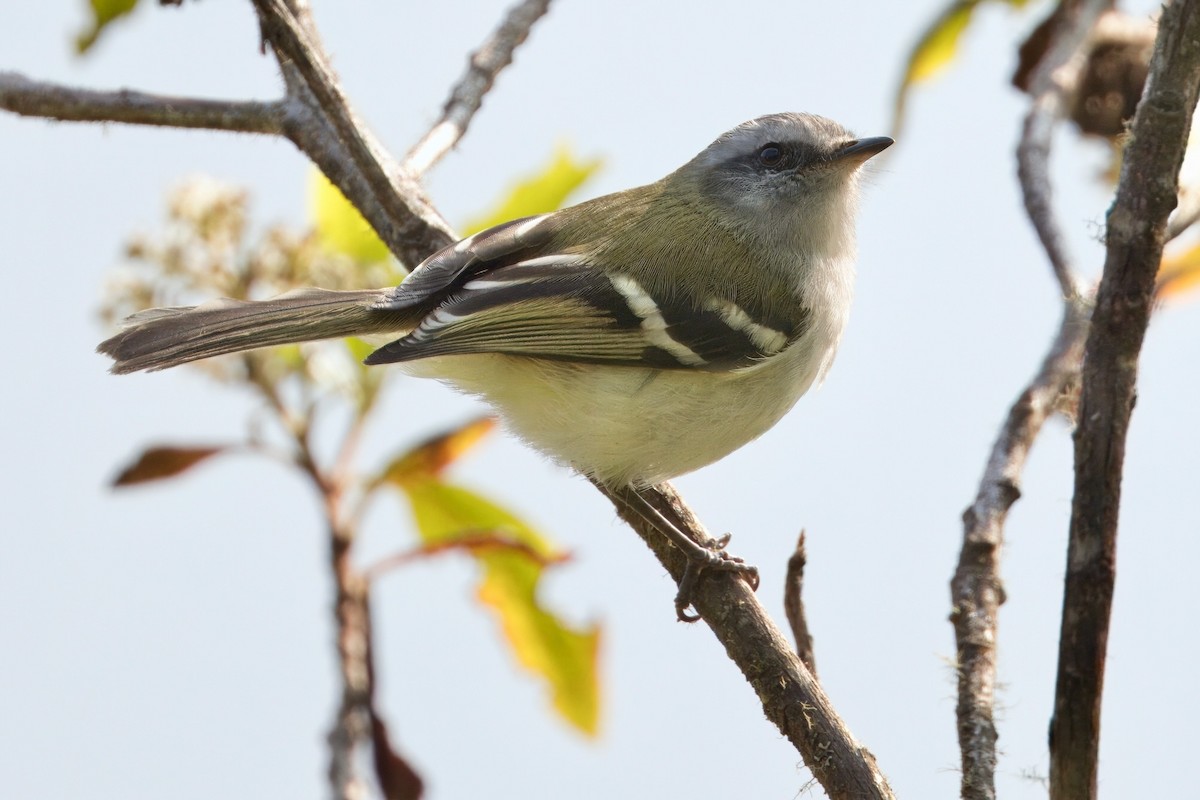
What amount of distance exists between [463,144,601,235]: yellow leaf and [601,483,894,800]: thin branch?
29.7 inches

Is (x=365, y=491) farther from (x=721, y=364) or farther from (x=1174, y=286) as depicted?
(x=1174, y=286)

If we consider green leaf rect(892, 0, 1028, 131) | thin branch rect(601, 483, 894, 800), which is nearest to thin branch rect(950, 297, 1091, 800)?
thin branch rect(601, 483, 894, 800)

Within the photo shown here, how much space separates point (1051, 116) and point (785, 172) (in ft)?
2.25

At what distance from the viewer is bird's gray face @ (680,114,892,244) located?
305 cm

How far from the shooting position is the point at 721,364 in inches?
104

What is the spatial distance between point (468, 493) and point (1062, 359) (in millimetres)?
1376

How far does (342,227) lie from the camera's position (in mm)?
3016

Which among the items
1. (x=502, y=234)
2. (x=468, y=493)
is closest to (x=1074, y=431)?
(x=502, y=234)

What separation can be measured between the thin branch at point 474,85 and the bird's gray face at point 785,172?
580 millimetres

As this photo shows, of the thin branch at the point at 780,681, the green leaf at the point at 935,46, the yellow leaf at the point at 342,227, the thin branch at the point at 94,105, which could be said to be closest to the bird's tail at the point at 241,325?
the yellow leaf at the point at 342,227

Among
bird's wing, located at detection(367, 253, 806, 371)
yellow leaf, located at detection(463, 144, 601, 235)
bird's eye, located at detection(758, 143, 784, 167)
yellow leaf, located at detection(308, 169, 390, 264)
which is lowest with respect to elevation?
bird's wing, located at detection(367, 253, 806, 371)

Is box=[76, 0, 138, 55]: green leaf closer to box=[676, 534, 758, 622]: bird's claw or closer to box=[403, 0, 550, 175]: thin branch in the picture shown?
box=[403, 0, 550, 175]: thin branch

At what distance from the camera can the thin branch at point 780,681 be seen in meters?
2.08

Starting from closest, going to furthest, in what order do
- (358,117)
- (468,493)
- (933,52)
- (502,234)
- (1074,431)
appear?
(1074,431), (358,117), (502,234), (468,493), (933,52)
